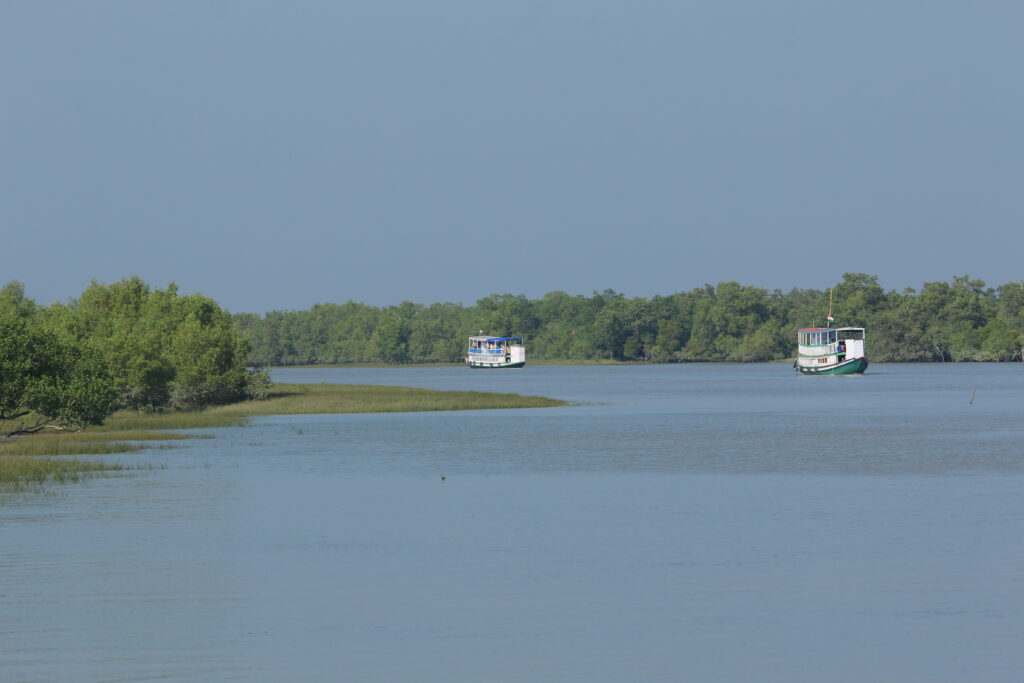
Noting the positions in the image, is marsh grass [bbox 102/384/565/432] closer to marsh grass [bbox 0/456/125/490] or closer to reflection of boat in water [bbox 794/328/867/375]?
marsh grass [bbox 0/456/125/490]

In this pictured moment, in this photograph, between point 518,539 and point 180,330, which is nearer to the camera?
point 518,539

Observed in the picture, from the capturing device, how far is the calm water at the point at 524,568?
2005 centimetres

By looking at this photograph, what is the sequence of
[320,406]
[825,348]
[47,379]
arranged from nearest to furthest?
[47,379] → [320,406] → [825,348]

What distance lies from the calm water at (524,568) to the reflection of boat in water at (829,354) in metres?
123

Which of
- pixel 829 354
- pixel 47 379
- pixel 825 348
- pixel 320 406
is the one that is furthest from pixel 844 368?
pixel 47 379

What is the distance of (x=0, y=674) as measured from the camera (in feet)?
62.1

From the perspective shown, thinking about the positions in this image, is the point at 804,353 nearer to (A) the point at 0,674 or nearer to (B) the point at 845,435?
(B) the point at 845,435

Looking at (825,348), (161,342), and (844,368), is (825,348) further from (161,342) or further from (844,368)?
(161,342)

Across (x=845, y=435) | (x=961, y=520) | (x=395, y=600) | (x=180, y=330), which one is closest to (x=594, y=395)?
(x=180, y=330)

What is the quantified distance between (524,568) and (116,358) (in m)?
60.5

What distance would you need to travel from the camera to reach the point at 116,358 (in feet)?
271

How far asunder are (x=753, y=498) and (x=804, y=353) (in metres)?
148

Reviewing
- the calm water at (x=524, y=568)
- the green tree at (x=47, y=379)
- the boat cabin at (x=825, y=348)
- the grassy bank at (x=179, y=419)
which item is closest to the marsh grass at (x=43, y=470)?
the grassy bank at (x=179, y=419)

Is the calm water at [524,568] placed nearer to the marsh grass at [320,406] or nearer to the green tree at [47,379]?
the green tree at [47,379]
